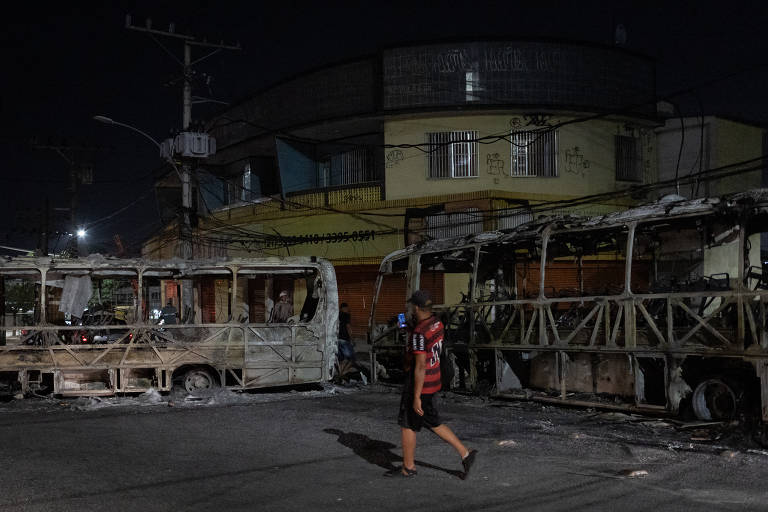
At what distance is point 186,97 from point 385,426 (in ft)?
57.6

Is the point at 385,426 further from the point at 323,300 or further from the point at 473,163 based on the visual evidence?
the point at 473,163

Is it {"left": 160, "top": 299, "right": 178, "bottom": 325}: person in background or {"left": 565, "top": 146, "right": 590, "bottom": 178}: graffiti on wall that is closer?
{"left": 160, "top": 299, "right": 178, "bottom": 325}: person in background

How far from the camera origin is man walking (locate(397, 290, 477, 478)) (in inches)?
265

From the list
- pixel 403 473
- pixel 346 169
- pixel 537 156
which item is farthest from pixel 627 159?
pixel 403 473

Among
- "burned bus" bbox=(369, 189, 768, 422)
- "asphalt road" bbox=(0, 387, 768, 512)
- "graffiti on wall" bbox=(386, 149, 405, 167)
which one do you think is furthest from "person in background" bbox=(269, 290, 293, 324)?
"graffiti on wall" bbox=(386, 149, 405, 167)

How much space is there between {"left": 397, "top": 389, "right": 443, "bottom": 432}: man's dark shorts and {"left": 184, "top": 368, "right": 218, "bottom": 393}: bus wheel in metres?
7.69

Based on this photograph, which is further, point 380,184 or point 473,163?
point 380,184

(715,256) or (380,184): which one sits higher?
(380,184)

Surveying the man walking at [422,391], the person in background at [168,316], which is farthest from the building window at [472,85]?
the man walking at [422,391]

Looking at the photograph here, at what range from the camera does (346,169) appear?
27547 millimetres

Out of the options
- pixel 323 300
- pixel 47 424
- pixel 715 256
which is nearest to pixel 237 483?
pixel 47 424

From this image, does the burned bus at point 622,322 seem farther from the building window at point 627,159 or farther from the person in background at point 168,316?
the building window at point 627,159

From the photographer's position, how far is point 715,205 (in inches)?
363

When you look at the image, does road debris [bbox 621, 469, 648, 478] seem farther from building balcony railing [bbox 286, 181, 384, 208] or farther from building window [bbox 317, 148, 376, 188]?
building window [bbox 317, 148, 376, 188]
